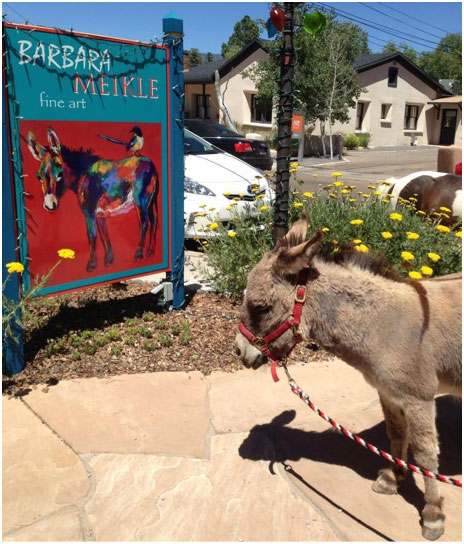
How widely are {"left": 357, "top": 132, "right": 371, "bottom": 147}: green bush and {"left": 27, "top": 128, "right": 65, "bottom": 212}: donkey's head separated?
121 feet

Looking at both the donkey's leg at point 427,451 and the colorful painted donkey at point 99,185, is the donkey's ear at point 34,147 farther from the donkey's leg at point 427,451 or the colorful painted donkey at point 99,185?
the donkey's leg at point 427,451

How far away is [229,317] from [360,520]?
116 inches

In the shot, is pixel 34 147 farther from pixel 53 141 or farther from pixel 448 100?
pixel 448 100

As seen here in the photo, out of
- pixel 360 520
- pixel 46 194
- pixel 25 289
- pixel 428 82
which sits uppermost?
pixel 428 82

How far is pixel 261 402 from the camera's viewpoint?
4.46m

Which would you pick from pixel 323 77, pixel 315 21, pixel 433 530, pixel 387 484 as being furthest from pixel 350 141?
pixel 433 530

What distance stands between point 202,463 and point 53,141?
9.69 feet

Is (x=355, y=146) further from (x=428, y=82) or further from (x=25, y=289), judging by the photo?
(x=25, y=289)

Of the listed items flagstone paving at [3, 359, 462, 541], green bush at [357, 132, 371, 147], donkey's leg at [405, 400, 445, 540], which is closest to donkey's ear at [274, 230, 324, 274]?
donkey's leg at [405, 400, 445, 540]

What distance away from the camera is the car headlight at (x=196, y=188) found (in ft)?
28.8

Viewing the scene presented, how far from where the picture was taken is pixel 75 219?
486cm

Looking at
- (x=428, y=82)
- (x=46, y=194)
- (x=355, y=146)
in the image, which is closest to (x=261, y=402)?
(x=46, y=194)

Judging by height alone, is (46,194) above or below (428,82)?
below

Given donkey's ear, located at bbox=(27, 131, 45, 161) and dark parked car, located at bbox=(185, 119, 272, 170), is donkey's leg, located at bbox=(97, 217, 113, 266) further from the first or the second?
dark parked car, located at bbox=(185, 119, 272, 170)
